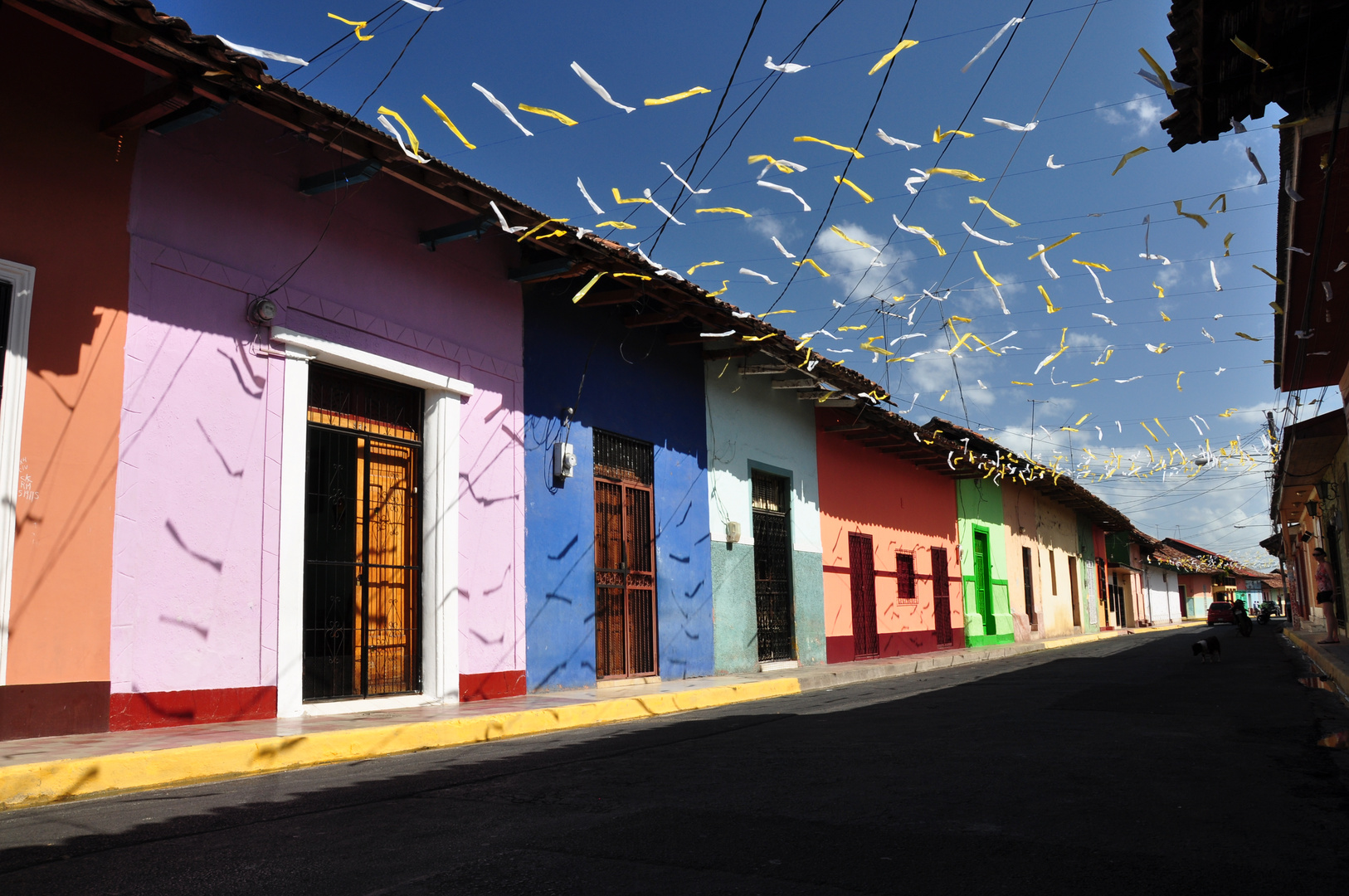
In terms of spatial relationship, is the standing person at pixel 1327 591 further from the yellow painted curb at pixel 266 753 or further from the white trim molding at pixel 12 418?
the white trim molding at pixel 12 418

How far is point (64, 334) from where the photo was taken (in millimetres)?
6523

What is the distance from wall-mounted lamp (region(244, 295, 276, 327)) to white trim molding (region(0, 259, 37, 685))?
1.56 m

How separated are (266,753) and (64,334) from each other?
3055 millimetres

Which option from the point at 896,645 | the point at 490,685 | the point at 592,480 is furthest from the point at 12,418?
the point at 896,645

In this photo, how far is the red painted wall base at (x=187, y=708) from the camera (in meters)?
6.62

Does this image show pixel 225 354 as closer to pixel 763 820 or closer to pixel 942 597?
pixel 763 820

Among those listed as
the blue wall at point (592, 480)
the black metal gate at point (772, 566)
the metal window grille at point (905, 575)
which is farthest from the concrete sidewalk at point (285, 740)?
the metal window grille at point (905, 575)

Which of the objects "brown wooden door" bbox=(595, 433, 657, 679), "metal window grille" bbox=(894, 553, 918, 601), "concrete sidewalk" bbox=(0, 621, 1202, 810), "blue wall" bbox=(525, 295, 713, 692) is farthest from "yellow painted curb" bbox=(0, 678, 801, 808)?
"metal window grille" bbox=(894, 553, 918, 601)

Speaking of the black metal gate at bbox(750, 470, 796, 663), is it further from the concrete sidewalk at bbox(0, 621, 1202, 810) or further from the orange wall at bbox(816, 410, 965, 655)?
the concrete sidewalk at bbox(0, 621, 1202, 810)

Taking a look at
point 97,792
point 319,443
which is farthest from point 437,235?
point 97,792

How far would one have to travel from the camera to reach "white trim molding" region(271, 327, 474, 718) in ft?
25.5

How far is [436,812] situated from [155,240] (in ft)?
16.1

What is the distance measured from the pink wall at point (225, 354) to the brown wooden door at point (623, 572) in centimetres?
226

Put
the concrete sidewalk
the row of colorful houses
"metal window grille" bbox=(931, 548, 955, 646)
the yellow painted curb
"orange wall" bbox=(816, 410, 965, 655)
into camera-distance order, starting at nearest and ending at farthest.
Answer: the yellow painted curb < the concrete sidewalk < the row of colorful houses < "orange wall" bbox=(816, 410, 965, 655) < "metal window grille" bbox=(931, 548, 955, 646)
